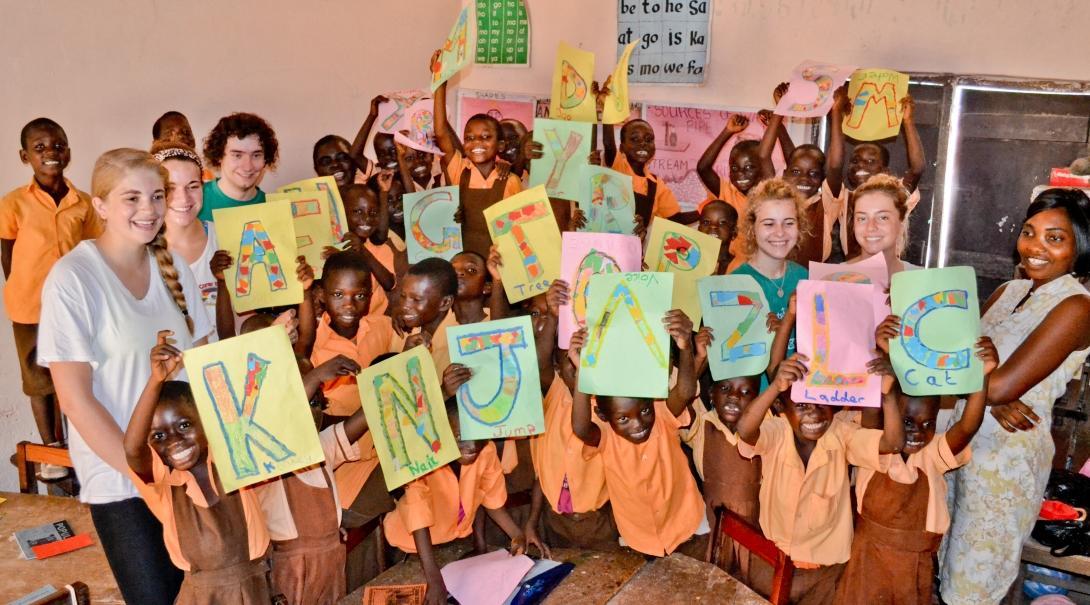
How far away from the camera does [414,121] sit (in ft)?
14.1

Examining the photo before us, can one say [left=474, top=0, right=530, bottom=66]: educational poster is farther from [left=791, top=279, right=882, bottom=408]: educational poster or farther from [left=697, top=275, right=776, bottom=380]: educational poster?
Result: [left=791, top=279, right=882, bottom=408]: educational poster

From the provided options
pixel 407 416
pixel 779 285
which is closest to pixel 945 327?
pixel 779 285

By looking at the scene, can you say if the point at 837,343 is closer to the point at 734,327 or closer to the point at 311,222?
the point at 734,327

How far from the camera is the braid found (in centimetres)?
229

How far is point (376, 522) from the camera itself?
8.52ft

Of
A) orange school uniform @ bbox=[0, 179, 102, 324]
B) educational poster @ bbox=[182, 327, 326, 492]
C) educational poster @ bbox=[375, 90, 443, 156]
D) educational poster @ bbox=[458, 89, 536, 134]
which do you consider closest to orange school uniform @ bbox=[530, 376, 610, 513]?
educational poster @ bbox=[182, 327, 326, 492]

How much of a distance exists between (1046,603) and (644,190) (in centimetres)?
243

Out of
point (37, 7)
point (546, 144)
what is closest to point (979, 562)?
point (546, 144)

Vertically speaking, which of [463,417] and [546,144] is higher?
[546,144]

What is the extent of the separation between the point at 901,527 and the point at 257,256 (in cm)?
228

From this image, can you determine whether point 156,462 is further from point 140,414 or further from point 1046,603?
point 1046,603

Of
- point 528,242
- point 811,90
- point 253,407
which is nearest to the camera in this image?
point 253,407

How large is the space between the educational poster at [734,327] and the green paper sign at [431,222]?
51.0 inches

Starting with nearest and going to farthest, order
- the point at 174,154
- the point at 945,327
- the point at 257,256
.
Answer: the point at 945,327 < the point at 174,154 < the point at 257,256
